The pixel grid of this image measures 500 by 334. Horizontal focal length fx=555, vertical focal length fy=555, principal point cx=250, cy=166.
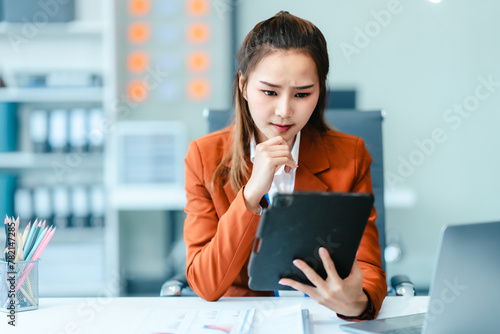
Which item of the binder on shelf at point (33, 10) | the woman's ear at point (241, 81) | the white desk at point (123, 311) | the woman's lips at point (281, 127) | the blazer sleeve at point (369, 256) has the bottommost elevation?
the white desk at point (123, 311)

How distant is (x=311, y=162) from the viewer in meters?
Answer: 1.31

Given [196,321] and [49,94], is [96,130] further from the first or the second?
[196,321]

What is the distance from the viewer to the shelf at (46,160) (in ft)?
9.81

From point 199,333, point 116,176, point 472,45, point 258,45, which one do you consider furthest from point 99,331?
point 472,45

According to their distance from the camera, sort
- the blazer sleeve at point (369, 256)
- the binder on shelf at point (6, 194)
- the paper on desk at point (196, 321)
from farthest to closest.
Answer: the binder on shelf at point (6, 194) → the blazer sleeve at point (369, 256) → the paper on desk at point (196, 321)

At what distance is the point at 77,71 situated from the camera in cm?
318

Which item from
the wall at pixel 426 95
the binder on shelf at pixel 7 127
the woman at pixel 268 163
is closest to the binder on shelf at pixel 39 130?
the binder on shelf at pixel 7 127

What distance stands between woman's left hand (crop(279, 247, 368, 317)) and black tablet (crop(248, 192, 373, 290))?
0.01m

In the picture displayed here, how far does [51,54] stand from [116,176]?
852mm

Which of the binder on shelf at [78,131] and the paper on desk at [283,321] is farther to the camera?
the binder on shelf at [78,131]

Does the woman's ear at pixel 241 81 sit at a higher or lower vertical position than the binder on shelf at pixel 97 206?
higher

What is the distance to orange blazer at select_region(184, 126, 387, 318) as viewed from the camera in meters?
1.11

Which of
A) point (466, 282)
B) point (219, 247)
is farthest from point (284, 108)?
point (466, 282)

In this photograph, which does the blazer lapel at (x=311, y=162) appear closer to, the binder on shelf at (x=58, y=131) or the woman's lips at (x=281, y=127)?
the woman's lips at (x=281, y=127)
